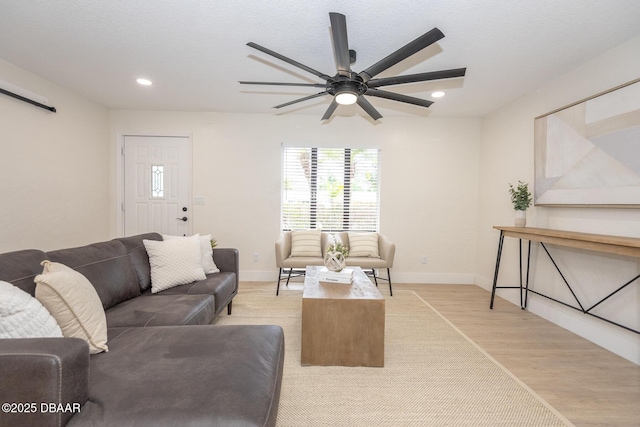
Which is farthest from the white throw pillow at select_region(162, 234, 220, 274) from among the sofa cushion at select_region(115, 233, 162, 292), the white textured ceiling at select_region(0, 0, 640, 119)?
the white textured ceiling at select_region(0, 0, 640, 119)

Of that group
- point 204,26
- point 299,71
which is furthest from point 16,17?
point 299,71

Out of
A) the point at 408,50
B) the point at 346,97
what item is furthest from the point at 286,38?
the point at 408,50

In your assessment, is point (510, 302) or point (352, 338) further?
point (510, 302)

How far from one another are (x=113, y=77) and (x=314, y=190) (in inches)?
112

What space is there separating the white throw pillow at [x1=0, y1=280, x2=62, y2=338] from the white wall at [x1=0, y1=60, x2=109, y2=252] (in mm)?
2635

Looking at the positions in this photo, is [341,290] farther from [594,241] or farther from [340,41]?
[594,241]

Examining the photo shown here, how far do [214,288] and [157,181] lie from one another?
9.22 ft

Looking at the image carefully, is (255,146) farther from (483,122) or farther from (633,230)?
(633,230)

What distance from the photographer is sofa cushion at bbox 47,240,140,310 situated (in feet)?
5.84

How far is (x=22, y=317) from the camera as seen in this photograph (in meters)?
1.06

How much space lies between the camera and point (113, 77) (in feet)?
10.2

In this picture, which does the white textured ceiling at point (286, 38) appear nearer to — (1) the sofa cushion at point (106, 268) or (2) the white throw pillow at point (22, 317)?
(1) the sofa cushion at point (106, 268)

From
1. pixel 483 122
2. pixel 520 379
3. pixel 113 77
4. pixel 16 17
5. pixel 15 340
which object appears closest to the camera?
pixel 15 340

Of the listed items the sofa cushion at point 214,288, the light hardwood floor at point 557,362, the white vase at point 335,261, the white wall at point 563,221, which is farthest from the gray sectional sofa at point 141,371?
the white wall at point 563,221
